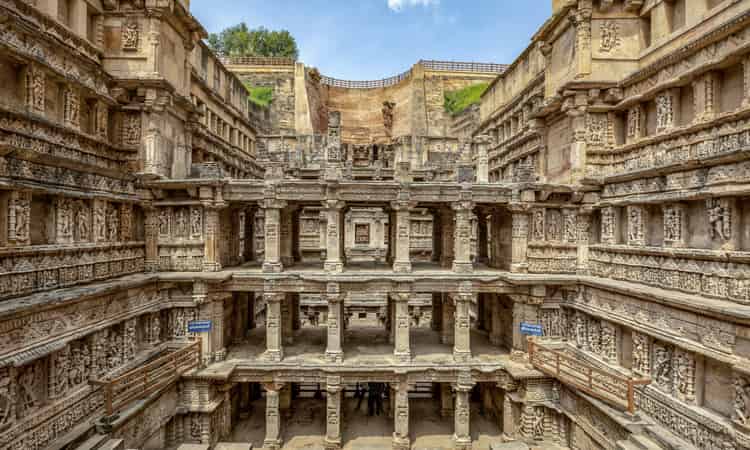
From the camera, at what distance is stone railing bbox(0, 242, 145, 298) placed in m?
7.15

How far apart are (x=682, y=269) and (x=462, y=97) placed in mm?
27943

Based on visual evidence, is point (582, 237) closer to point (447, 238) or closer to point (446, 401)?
point (447, 238)

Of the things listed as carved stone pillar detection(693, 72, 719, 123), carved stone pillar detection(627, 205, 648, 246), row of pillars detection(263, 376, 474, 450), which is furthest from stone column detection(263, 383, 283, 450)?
carved stone pillar detection(693, 72, 719, 123)

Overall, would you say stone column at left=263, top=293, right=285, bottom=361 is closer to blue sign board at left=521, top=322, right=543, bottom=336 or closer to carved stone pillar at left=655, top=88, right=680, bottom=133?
blue sign board at left=521, top=322, right=543, bottom=336

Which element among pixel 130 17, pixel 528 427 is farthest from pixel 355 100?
pixel 528 427

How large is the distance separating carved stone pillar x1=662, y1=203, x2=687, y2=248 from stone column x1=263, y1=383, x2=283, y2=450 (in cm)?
1169

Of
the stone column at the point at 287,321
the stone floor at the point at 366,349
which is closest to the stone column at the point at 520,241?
the stone floor at the point at 366,349

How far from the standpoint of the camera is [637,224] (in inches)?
404

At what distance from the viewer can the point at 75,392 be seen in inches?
320

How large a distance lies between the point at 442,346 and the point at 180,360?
8787 mm

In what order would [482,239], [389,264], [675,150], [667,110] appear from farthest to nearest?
1. [482,239]
2. [389,264]
3. [667,110]
4. [675,150]

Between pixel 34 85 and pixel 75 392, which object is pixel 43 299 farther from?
pixel 34 85

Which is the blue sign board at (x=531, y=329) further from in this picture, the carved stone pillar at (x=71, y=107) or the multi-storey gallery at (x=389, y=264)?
the carved stone pillar at (x=71, y=107)

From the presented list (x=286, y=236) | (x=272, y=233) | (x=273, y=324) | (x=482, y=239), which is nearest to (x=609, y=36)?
(x=482, y=239)
